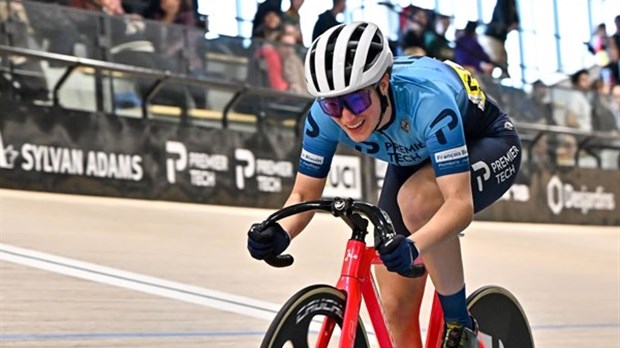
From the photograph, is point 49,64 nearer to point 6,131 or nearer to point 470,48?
point 6,131

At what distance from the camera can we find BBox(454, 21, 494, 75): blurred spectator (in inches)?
418

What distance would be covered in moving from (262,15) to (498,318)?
6029mm

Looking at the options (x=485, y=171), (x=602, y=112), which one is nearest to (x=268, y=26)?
(x=602, y=112)

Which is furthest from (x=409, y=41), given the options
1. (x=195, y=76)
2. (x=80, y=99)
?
(x=80, y=99)

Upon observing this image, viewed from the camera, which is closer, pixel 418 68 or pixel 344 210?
pixel 344 210

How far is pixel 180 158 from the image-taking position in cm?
818

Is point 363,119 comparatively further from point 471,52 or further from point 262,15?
point 471,52

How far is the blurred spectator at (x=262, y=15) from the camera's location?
349 inches

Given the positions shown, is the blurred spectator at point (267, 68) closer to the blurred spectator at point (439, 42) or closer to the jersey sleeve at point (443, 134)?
the blurred spectator at point (439, 42)

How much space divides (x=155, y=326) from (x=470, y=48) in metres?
7.17

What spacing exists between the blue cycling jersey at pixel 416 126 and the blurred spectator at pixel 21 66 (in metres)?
4.84

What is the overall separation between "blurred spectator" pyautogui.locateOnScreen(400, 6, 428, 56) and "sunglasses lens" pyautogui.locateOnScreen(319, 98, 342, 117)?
287 inches

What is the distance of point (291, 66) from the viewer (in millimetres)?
8836

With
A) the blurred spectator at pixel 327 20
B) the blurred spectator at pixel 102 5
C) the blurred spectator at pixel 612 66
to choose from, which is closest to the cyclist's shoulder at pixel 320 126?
the blurred spectator at pixel 102 5
